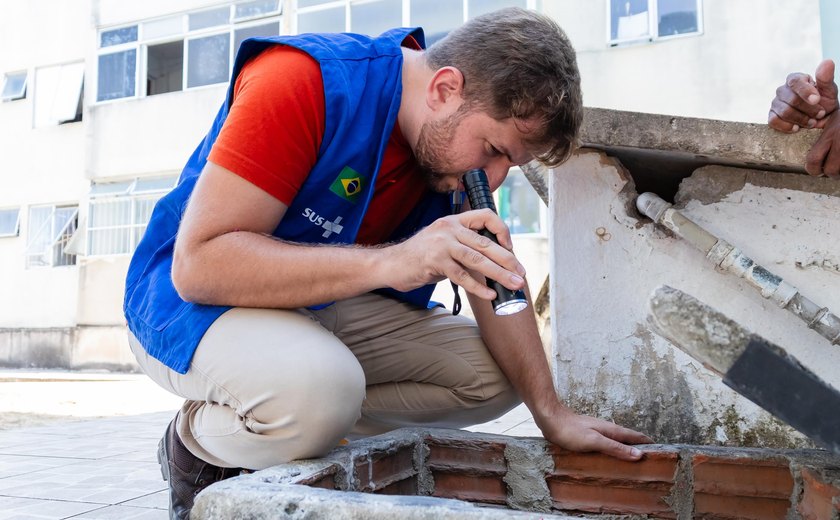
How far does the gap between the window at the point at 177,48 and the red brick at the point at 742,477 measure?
34.5 ft

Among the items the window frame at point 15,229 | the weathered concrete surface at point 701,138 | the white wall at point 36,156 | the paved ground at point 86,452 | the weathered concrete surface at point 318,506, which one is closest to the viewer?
the weathered concrete surface at point 318,506

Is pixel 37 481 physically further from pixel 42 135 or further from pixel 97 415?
pixel 42 135

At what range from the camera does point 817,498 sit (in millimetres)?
1503

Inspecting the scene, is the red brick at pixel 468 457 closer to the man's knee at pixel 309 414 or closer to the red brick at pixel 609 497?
the red brick at pixel 609 497

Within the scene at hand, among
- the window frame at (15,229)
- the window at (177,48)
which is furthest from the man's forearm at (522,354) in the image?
the window frame at (15,229)

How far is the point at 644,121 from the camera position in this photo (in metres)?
2.23

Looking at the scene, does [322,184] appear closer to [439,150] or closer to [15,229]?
[439,150]

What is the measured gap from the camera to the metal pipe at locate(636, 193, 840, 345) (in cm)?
215

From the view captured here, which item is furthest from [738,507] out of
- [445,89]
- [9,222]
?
[9,222]

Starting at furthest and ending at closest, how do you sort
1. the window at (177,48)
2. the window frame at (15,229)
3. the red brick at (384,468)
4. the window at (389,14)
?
the window frame at (15,229) → the window at (177,48) → the window at (389,14) → the red brick at (384,468)

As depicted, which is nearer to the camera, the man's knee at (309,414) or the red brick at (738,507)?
the man's knee at (309,414)

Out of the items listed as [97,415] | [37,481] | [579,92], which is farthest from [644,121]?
[97,415]

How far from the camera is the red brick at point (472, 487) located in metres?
→ 1.95

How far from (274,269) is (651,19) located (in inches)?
335
